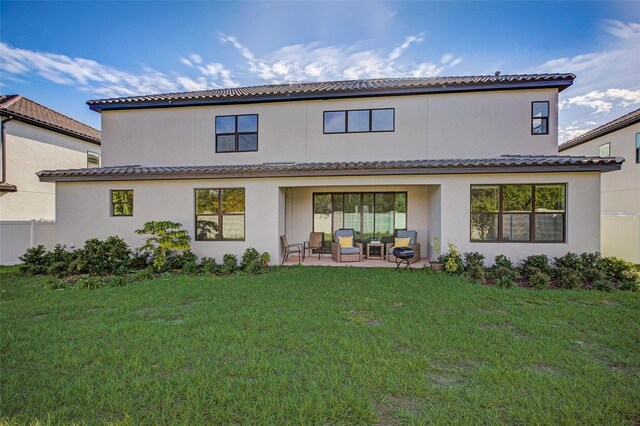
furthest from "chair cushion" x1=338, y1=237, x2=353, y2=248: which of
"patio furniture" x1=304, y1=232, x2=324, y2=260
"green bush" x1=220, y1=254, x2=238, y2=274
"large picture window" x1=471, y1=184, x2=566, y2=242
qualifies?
"large picture window" x1=471, y1=184, x2=566, y2=242

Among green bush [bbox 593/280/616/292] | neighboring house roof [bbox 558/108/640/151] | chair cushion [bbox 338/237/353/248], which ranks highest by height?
neighboring house roof [bbox 558/108/640/151]

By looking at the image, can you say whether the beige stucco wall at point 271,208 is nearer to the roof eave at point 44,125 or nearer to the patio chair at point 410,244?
the patio chair at point 410,244

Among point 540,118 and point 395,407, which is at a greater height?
point 540,118

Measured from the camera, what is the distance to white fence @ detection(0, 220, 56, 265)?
12.1m

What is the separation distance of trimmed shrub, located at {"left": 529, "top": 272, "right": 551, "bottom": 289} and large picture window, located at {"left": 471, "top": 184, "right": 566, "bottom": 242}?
6.63ft

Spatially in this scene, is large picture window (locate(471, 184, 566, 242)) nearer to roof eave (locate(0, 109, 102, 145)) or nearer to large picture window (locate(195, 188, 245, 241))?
large picture window (locate(195, 188, 245, 241))

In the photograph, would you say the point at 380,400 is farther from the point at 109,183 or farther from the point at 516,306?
the point at 109,183

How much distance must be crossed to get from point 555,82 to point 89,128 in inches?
945

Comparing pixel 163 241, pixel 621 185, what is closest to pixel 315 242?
pixel 163 241

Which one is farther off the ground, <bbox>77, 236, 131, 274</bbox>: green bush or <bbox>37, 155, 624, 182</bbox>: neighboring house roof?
<bbox>37, 155, 624, 182</bbox>: neighboring house roof

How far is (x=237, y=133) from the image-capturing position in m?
12.7

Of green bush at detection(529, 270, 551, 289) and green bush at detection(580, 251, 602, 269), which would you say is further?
green bush at detection(580, 251, 602, 269)

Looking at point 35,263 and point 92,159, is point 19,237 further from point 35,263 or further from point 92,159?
point 92,159

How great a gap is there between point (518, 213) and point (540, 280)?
2.68m
